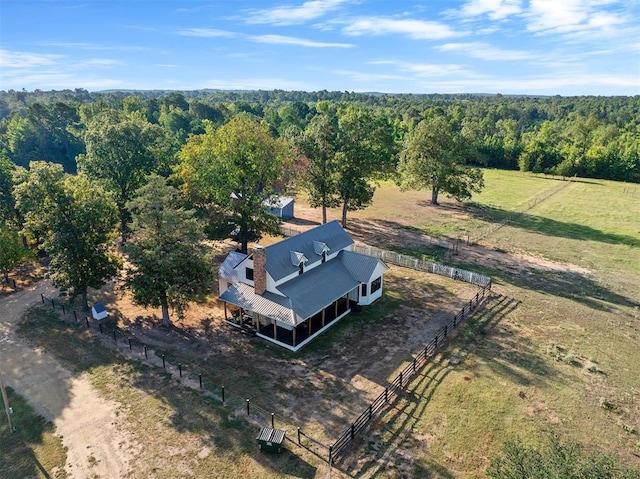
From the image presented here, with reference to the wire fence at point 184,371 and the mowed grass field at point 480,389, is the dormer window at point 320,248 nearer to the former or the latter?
the mowed grass field at point 480,389

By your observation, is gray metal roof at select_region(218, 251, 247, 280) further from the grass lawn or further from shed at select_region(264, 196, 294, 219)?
shed at select_region(264, 196, 294, 219)

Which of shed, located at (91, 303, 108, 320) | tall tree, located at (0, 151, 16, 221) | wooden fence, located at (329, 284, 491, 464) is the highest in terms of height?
tall tree, located at (0, 151, 16, 221)

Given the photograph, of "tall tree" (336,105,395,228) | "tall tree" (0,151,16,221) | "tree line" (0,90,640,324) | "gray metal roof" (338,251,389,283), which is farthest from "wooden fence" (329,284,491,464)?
"tall tree" (0,151,16,221)

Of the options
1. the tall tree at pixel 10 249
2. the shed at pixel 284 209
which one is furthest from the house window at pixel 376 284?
the tall tree at pixel 10 249

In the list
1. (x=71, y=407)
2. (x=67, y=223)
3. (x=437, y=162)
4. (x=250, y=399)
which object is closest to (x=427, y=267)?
(x=250, y=399)

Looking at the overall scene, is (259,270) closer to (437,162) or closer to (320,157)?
(320,157)

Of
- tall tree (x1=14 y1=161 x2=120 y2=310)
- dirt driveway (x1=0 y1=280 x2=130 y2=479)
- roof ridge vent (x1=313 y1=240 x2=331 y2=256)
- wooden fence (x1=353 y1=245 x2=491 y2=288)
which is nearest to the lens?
dirt driveway (x1=0 y1=280 x2=130 y2=479)
